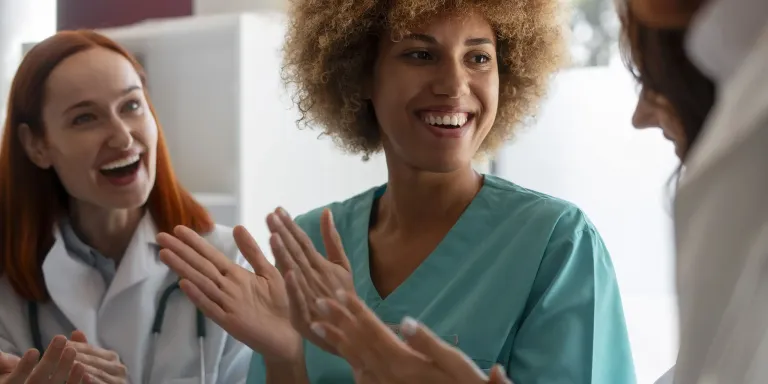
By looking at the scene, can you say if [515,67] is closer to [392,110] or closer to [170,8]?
[392,110]

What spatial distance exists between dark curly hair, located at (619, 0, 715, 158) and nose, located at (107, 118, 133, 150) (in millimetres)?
946

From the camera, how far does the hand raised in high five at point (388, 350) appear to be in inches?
29.5

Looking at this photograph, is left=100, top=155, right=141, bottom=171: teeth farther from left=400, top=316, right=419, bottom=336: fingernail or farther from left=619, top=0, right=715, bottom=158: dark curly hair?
left=619, top=0, right=715, bottom=158: dark curly hair

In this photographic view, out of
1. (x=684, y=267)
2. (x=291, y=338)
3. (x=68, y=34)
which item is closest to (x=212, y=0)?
(x=68, y=34)

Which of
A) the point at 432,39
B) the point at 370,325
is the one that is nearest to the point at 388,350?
the point at 370,325

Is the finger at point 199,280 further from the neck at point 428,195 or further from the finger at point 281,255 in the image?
the neck at point 428,195

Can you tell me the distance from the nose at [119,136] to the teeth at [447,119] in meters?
0.53

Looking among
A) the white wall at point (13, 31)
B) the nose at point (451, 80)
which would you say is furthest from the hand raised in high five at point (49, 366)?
the white wall at point (13, 31)

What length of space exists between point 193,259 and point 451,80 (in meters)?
0.42

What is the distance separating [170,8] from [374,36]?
1575 millimetres

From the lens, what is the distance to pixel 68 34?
143 centimetres

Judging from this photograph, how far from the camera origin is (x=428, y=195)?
1270 millimetres

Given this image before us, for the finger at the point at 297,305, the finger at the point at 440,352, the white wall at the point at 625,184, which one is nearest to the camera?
the finger at the point at 440,352

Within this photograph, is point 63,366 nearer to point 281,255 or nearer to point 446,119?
point 281,255
